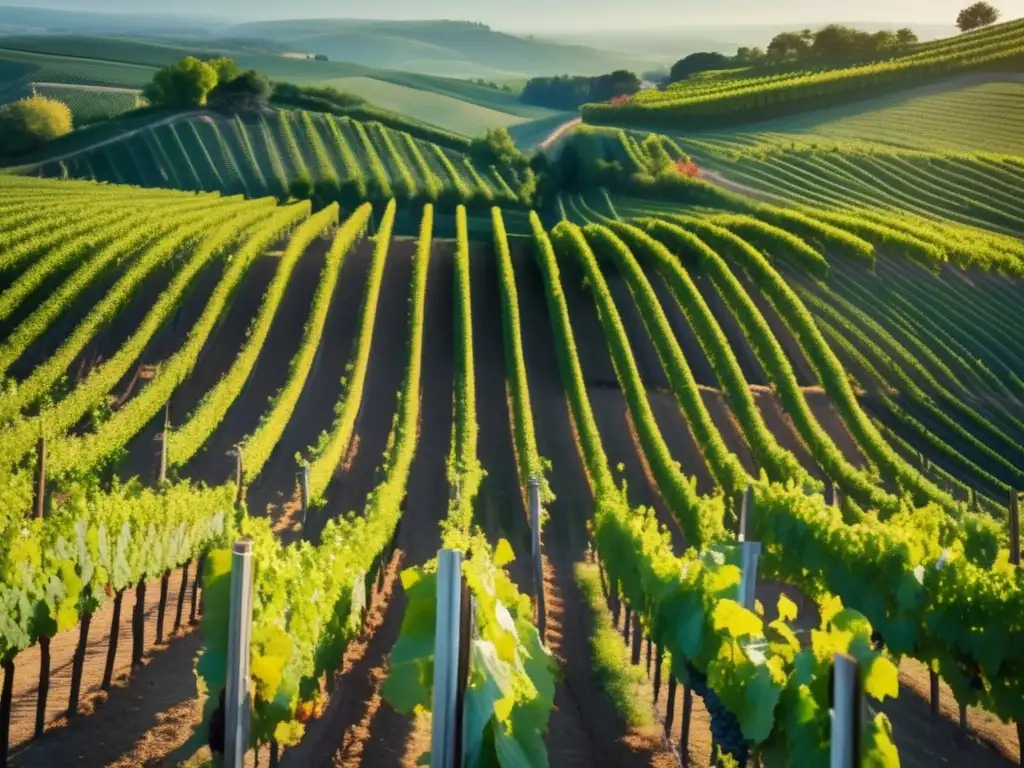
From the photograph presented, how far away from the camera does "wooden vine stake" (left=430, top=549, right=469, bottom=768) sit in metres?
5.86

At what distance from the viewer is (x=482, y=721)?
20.4ft

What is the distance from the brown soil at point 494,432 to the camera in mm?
20109

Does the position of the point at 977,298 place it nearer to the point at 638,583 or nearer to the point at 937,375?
the point at 937,375

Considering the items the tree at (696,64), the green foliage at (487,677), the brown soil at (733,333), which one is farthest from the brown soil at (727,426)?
the tree at (696,64)

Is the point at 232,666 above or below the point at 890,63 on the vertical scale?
below

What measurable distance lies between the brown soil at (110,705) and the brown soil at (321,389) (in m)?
6.33

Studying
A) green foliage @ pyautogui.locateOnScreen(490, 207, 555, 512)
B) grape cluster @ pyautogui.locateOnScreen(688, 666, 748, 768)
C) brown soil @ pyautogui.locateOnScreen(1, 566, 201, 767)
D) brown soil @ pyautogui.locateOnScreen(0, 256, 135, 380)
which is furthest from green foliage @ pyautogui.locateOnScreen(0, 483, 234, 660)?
brown soil @ pyautogui.locateOnScreen(0, 256, 135, 380)

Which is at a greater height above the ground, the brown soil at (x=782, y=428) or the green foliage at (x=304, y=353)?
the green foliage at (x=304, y=353)

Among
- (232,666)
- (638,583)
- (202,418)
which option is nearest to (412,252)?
(202,418)

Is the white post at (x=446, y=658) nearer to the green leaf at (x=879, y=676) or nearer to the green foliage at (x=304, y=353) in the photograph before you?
the green leaf at (x=879, y=676)

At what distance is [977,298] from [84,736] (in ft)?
87.2

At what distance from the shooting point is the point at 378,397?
2639cm

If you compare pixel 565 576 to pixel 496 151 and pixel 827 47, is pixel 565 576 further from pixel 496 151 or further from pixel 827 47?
pixel 827 47

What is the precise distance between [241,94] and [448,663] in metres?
51.4
